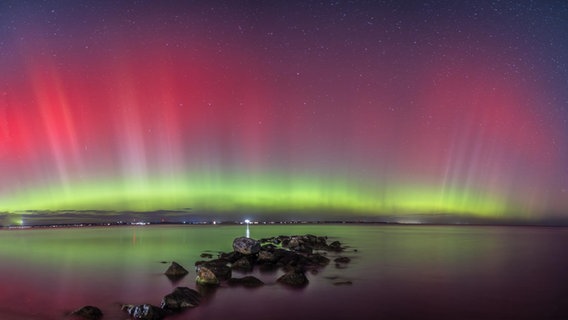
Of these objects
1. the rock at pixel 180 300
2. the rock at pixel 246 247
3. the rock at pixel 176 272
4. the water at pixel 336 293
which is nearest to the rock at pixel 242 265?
the rock at pixel 246 247

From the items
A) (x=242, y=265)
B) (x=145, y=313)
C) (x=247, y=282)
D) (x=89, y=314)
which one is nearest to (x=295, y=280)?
(x=247, y=282)

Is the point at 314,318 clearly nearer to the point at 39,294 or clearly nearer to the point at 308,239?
the point at 39,294

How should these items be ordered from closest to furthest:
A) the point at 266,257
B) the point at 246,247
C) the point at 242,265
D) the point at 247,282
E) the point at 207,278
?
the point at 247,282
the point at 207,278
the point at 242,265
the point at 266,257
the point at 246,247

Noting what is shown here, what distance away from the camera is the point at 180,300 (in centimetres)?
1662

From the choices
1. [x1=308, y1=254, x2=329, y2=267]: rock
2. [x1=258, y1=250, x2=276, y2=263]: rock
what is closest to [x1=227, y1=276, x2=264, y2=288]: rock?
[x1=258, y1=250, x2=276, y2=263]: rock

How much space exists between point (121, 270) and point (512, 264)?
104 ft

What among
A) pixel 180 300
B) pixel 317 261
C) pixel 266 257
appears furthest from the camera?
pixel 317 261

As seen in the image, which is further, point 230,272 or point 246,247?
point 246,247

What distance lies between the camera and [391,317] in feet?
55.2

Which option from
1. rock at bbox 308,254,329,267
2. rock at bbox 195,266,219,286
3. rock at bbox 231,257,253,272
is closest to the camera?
rock at bbox 195,266,219,286

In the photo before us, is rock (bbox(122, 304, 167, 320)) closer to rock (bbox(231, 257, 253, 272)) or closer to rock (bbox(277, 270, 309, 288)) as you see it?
rock (bbox(277, 270, 309, 288))

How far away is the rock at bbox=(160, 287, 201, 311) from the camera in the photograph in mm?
16219

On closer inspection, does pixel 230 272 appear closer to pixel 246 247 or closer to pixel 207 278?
pixel 207 278

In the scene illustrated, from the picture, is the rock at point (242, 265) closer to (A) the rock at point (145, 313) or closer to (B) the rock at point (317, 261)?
(B) the rock at point (317, 261)
